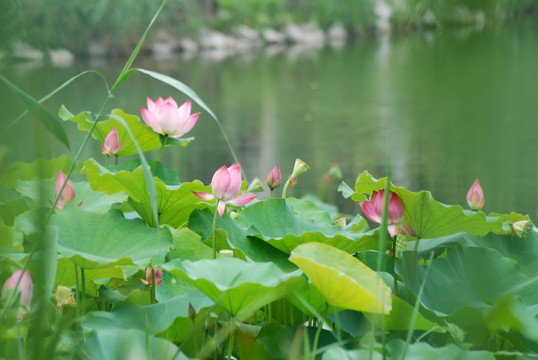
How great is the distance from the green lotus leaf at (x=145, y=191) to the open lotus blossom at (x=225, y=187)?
5 centimetres

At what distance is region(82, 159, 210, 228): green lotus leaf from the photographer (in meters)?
0.63

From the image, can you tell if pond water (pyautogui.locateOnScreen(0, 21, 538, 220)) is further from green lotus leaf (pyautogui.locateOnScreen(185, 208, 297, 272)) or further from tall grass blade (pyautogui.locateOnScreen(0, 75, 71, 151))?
green lotus leaf (pyautogui.locateOnScreen(185, 208, 297, 272))

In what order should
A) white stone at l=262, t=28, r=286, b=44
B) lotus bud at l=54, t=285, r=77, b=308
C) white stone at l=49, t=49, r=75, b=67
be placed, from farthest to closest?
1. white stone at l=262, t=28, r=286, b=44
2. white stone at l=49, t=49, r=75, b=67
3. lotus bud at l=54, t=285, r=77, b=308

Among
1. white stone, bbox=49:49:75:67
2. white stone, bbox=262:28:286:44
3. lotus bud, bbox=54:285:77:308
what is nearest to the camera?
lotus bud, bbox=54:285:77:308

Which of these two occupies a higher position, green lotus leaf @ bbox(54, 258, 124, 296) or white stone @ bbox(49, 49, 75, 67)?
white stone @ bbox(49, 49, 75, 67)

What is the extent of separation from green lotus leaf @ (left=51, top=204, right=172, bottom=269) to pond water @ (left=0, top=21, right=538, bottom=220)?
0.25 feet

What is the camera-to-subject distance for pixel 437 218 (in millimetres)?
577

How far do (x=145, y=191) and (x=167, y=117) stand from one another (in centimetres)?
14

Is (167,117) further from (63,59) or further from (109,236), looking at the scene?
(63,59)

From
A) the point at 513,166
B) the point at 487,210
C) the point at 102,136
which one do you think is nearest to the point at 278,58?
the point at 513,166

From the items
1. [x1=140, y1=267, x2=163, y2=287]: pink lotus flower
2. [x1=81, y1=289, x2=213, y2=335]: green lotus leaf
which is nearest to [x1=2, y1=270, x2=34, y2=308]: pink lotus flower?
[x1=81, y1=289, x2=213, y2=335]: green lotus leaf

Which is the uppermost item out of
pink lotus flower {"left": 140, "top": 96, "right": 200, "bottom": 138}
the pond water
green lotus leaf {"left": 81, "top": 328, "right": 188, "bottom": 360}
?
pink lotus flower {"left": 140, "top": 96, "right": 200, "bottom": 138}

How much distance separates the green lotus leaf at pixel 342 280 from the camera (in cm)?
44

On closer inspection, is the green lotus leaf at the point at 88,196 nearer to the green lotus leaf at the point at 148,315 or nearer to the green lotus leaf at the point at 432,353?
the green lotus leaf at the point at 148,315
